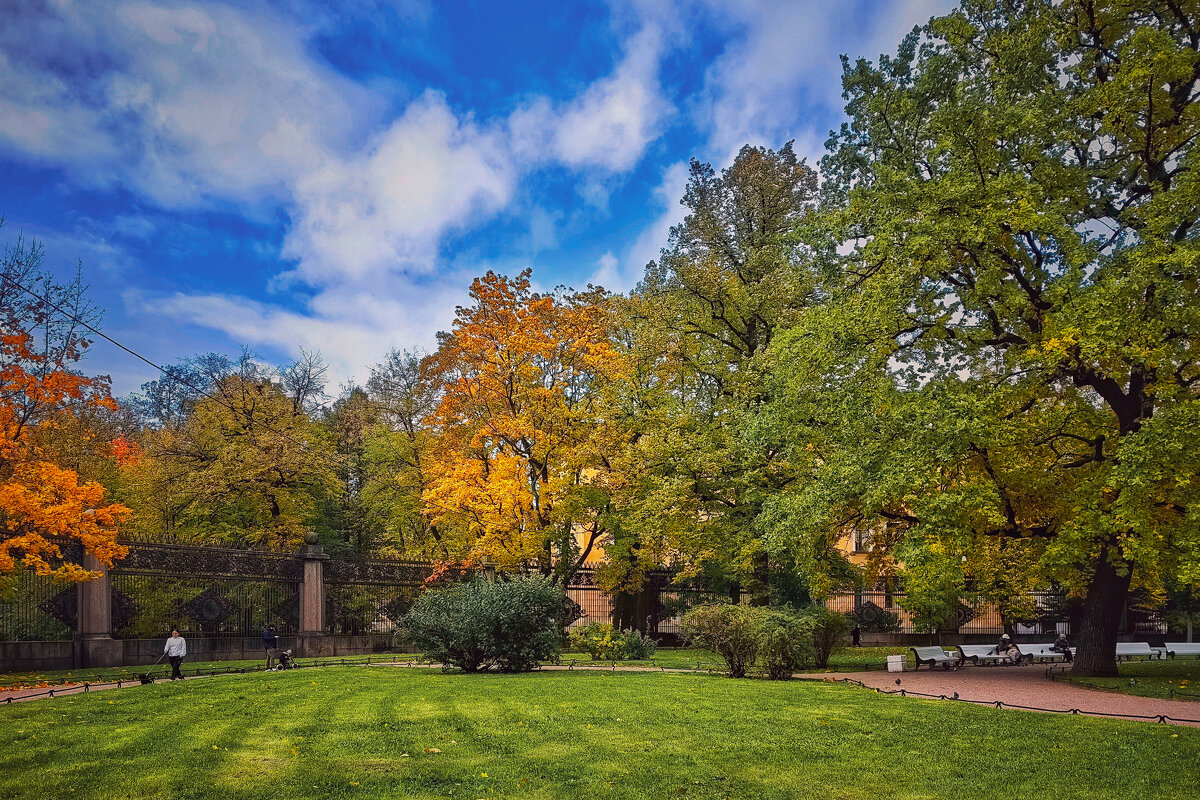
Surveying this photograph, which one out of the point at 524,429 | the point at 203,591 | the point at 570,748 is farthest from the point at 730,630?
the point at 203,591

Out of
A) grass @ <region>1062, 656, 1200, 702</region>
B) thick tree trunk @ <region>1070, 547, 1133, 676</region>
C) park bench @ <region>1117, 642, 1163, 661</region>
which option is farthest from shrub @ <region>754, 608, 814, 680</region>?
park bench @ <region>1117, 642, 1163, 661</region>

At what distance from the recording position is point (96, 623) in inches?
743

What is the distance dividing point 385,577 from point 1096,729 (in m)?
20.9

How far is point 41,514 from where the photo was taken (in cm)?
1561

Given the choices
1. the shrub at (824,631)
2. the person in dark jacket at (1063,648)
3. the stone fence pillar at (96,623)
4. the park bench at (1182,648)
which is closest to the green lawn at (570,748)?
the shrub at (824,631)

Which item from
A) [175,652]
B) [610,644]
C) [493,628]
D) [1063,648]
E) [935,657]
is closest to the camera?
[493,628]

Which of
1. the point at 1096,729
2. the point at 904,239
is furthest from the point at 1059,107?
the point at 1096,729

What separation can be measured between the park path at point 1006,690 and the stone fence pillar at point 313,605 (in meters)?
5.58

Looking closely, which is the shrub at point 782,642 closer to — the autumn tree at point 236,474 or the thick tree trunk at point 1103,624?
the thick tree trunk at point 1103,624

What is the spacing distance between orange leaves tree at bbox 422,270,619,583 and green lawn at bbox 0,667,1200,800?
11.4 metres

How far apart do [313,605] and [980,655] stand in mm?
19006

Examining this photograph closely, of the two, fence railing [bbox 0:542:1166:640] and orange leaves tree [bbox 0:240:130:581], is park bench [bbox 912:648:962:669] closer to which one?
fence railing [bbox 0:542:1166:640]

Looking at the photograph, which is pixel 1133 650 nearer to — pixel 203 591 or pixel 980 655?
pixel 980 655

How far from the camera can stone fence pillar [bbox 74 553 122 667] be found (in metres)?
18.5
